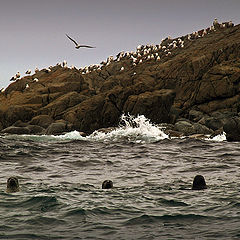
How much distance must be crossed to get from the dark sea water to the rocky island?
21.5m

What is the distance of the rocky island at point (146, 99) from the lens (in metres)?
47.3

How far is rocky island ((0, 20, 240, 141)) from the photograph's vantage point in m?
47.3

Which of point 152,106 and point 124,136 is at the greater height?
point 152,106

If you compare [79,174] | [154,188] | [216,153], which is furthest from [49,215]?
[216,153]

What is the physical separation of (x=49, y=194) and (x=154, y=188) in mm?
2963

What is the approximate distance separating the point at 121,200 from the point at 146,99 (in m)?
38.6

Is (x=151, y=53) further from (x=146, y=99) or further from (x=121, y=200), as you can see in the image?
(x=121, y=200)

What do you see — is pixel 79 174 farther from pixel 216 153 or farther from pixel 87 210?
pixel 216 153

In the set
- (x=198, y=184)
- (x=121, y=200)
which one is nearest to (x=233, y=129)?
(x=198, y=184)

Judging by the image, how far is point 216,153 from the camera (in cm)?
2091

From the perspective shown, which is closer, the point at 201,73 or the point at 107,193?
the point at 107,193

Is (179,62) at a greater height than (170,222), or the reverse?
(179,62)

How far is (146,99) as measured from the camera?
4844 cm

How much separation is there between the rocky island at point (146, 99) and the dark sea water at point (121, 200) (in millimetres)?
21452
